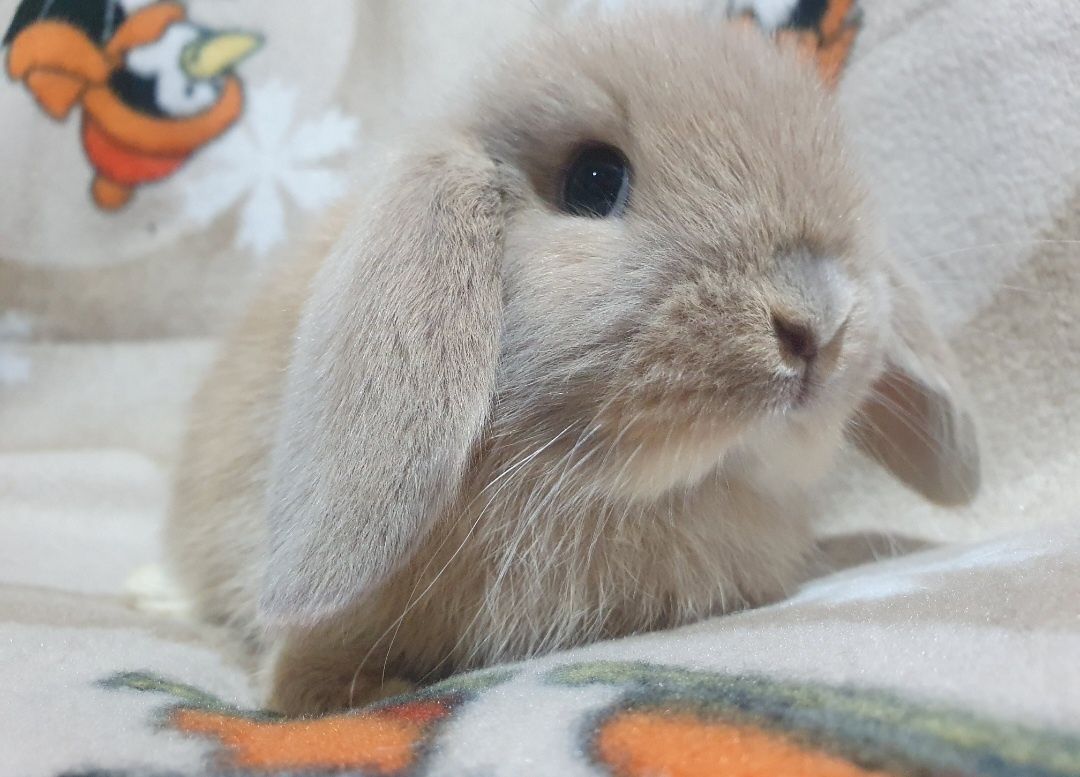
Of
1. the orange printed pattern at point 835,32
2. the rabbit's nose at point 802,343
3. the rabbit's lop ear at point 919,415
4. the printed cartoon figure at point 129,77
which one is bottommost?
the rabbit's lop ear at point 919,415

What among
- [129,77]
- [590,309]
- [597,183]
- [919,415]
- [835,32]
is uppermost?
[129,77]

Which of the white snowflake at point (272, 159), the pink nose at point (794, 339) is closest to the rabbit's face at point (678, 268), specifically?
the pink nose at point (794, 339)

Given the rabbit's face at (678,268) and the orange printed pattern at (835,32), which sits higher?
the orange printed pattern at (835,32)

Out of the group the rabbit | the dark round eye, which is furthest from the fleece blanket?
the dark round eye

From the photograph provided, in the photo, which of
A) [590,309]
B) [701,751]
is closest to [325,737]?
[701,751]

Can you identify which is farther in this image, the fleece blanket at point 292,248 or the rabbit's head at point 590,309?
the rabbit's head at point 590,309

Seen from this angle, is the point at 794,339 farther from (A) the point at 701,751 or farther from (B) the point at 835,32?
(B) the point at 835,32

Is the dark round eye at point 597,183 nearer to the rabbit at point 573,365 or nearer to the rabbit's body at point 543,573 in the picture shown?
the rabbit at point 573,365
